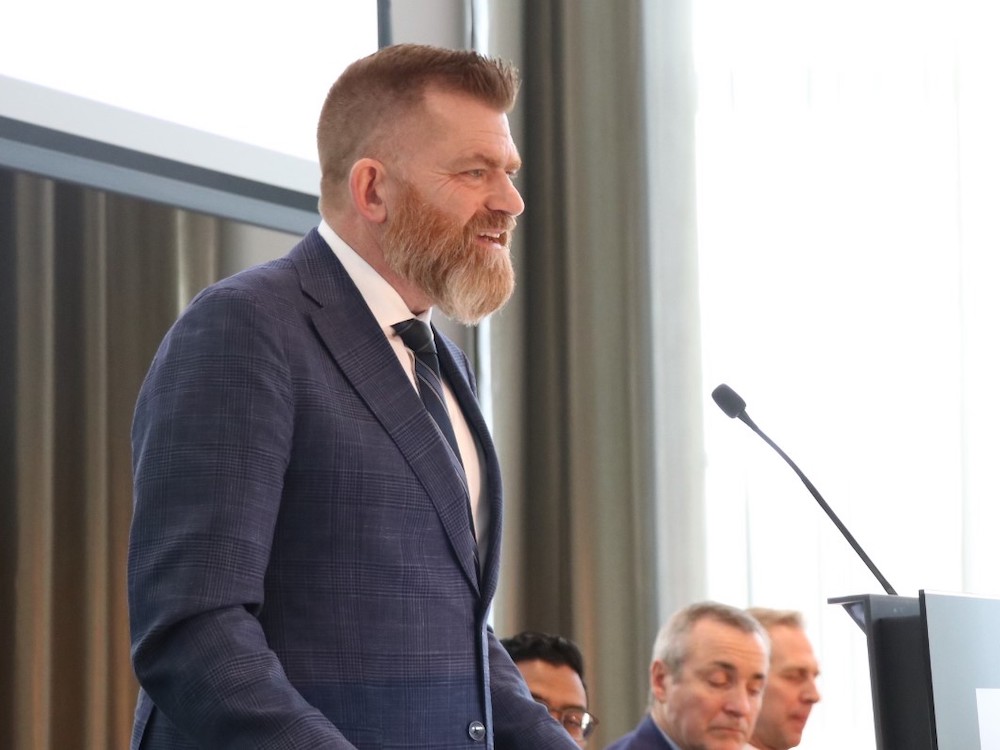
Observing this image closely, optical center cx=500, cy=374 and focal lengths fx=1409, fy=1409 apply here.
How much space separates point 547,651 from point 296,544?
2.00 m

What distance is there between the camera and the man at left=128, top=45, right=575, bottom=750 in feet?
4.24

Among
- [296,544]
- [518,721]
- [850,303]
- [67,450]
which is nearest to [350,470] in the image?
[296,544]

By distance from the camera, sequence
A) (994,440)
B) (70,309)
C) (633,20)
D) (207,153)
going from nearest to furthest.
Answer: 1. (70,309)
2. (207,153)
3. (994,440)
4. (633,20)

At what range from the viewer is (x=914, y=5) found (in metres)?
4.30

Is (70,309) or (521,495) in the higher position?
(70,309)

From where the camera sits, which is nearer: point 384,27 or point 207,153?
point 207,153

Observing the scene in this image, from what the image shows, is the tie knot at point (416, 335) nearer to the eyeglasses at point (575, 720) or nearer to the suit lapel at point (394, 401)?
the suit lapel at point (394, 401)

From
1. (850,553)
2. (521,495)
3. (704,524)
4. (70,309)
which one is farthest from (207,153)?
(850,553)

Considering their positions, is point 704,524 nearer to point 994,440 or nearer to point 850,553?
point 850,553

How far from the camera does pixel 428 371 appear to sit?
163cm

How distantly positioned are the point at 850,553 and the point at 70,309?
234 centimetres

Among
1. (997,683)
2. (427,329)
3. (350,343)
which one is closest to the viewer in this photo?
(350,343)

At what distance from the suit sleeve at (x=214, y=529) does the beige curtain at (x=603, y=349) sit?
306 cm

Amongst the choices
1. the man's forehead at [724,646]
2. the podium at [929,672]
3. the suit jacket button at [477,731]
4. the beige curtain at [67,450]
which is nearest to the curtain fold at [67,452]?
the beige curtain at [67,450]
